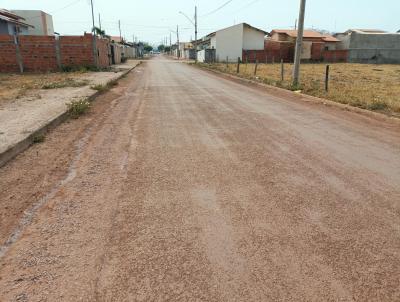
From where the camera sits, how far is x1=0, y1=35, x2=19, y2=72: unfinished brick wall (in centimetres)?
2491

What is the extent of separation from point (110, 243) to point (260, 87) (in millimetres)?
16002

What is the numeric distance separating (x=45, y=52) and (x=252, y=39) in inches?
1539

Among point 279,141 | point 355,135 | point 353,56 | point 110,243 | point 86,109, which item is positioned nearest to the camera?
point 110,243

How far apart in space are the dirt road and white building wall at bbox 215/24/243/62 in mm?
51873

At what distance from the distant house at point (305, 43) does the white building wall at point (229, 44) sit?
5.18 metres

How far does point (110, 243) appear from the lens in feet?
10.6

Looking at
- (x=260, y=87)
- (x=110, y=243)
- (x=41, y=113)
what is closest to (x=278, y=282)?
(x=110, y=243)

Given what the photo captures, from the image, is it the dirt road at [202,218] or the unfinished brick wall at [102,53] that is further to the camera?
the unfinished brick wall at [102,53]

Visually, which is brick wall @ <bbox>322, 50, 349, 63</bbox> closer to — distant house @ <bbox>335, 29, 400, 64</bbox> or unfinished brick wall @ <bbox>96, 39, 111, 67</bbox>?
distant house @ <bbox>335, 29, 400, 64</bbox>

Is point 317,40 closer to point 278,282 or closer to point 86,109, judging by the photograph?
point 86,109

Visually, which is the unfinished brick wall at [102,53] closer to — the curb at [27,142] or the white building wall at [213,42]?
the curb at [27,142]

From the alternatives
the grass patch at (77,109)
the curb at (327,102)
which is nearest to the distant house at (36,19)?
the curb at (327,102)

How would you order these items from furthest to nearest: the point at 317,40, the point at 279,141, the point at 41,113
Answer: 1. the point at 317,40
2. the point at 41,113
3. the point at 279,141

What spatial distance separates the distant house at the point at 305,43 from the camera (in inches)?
2149
